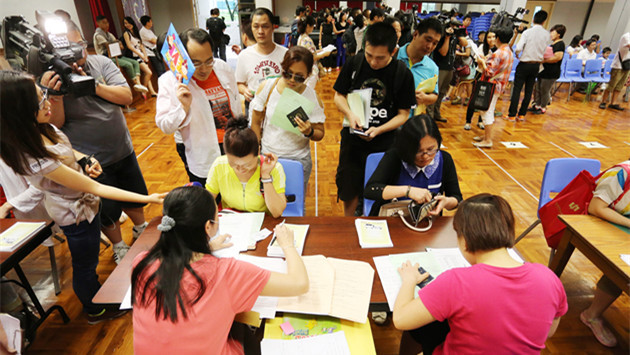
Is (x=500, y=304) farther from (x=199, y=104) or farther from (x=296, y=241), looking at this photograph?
(x=199, y=104)

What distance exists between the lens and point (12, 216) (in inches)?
77.3

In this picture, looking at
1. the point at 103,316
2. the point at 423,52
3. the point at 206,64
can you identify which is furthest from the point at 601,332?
the point at 103,316

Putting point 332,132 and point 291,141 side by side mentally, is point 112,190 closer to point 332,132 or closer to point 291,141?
point 291,141

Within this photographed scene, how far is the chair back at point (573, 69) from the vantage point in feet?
22.8

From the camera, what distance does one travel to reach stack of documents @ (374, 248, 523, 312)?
1291mm

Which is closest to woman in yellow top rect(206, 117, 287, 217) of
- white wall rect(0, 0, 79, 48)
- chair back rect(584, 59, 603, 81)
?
white wall rect(0, 0, 79, 48)

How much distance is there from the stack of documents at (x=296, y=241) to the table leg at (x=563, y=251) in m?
1.45

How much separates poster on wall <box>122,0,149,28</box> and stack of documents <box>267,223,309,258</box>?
8.28 metres

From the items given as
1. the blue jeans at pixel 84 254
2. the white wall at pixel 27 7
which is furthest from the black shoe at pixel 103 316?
the white wall at pixel 27 7

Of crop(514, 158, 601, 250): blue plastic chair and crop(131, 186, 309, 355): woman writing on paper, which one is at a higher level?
crop(131, 186, 309, 355): woman writing on paper

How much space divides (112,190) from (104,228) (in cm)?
107

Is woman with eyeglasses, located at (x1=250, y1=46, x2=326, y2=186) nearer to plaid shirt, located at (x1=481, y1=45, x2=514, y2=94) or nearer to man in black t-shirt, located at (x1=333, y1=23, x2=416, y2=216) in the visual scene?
man in black t-shirt, located at (x1=333, y1=23, x2=416, y2=216)

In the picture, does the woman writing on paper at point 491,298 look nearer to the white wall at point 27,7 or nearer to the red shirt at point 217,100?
the red shirt at point 217,100

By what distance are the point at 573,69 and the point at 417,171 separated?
7.61m
